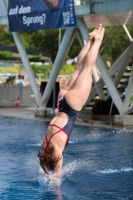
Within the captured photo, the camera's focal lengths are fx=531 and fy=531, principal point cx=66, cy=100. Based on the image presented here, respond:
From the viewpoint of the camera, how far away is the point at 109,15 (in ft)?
57.7

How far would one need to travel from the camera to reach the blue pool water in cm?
805

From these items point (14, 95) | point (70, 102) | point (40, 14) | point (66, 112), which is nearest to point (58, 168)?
point (66, 112)

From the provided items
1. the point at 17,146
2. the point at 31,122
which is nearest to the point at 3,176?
the point at 17,146

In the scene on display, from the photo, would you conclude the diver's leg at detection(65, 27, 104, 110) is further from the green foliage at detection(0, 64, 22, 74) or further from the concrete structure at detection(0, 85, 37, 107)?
the green foliage at detection(0, 64, 22, 74)

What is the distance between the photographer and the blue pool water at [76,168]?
805cm

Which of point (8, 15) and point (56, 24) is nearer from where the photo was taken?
point (56, 24)

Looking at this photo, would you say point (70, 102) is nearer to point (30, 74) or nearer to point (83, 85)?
point (83, 85)

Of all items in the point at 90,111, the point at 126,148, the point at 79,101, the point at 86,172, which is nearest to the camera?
the point at 79,101

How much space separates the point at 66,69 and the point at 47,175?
166ft

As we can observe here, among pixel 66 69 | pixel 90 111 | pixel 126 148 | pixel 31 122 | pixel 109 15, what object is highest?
pixel 109 15

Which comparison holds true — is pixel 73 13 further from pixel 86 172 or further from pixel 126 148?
pixel 86 172

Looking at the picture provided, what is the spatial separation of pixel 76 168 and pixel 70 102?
249 centimetres

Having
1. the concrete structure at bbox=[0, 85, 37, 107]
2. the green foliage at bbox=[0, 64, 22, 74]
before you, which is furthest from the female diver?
the green foliage at bbox=[0, 64, 22, 74]

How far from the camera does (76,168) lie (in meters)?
10.0
